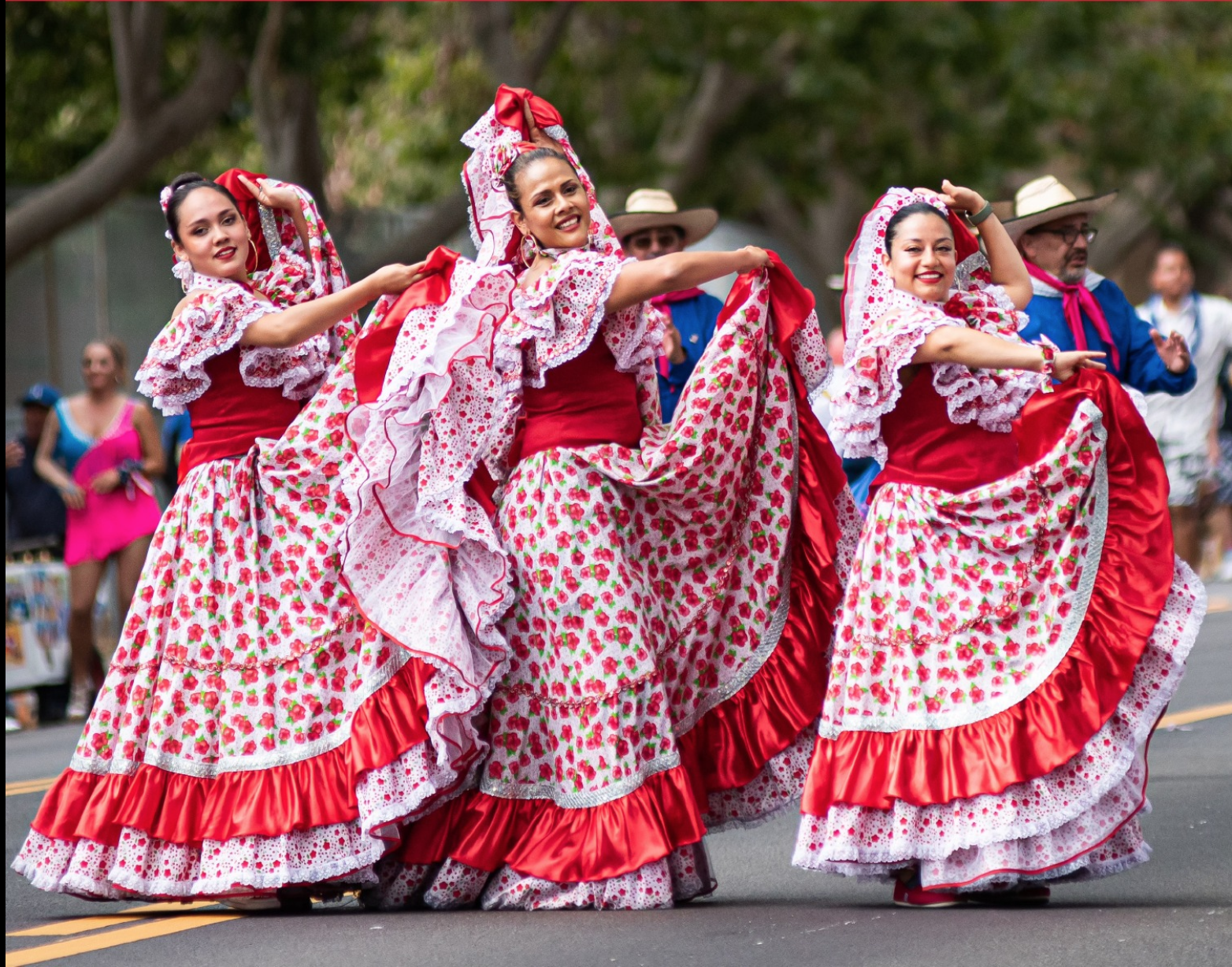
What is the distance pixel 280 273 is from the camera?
6.38 m

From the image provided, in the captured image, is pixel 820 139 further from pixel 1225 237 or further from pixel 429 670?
pixel 429 670

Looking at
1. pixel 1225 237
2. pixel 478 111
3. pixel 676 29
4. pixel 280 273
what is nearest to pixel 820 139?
pixel 676 29

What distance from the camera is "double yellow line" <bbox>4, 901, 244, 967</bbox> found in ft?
18.2

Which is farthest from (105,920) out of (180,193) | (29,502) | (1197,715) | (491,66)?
(491,66)

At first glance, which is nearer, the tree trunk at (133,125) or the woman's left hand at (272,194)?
the woman's left hand at (272,194)

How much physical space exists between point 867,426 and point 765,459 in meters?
0.43

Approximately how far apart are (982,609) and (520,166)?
1.80 meters

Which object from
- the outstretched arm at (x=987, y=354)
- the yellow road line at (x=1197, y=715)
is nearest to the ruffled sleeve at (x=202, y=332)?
the outstretched arm at (x=987, y=354)

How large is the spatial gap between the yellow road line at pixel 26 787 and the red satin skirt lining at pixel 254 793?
8.23 feet

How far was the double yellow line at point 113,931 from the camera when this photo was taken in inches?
219

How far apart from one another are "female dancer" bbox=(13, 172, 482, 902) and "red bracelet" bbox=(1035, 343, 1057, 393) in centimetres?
175

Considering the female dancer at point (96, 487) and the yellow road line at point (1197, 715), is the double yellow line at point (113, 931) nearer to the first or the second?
the yellow road line at point (1197, 715)

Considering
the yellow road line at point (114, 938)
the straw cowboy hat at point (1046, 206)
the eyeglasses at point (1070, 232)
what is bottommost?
the yellow road line at point (114, 938)

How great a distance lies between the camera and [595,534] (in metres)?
5.80
